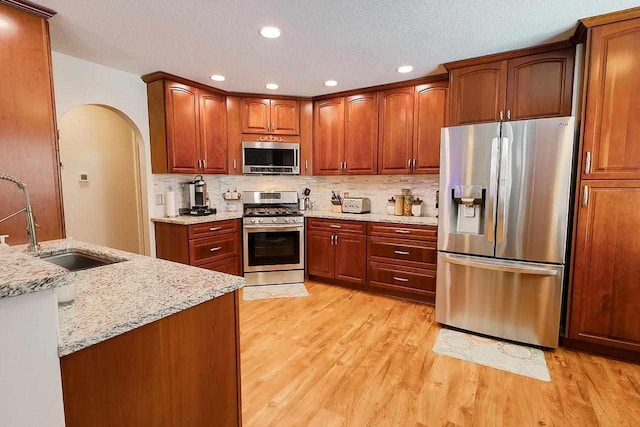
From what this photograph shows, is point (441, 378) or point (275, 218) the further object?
point (275, 218)

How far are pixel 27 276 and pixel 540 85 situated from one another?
324cm

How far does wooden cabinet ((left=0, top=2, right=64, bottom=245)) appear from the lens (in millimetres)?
1971

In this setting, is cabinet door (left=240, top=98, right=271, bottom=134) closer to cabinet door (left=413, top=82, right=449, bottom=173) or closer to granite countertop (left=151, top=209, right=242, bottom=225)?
granite countertop (left=151, top=209, right=242, bottom=225)

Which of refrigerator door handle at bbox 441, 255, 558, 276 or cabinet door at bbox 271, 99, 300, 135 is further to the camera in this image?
cabinet door at bbox 271, 99, 300, 135

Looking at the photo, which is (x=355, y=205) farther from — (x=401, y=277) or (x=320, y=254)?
(x=401, y=277)

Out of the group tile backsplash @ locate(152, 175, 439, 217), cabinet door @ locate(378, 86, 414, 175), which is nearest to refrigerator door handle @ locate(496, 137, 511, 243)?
cabinet door @ locate(378, 86, 414, 175)

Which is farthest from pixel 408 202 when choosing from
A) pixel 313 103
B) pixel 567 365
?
pixel 567 365

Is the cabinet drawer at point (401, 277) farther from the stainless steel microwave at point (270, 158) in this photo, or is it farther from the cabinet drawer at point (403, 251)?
the stainless steel microwave at point (270, 158)

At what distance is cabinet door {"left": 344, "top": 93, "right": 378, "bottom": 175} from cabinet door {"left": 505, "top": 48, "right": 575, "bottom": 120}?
1413 mm

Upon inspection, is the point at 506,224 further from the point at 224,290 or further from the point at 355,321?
the point at 224,290

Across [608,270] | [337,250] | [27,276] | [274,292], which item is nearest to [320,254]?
[337,250]

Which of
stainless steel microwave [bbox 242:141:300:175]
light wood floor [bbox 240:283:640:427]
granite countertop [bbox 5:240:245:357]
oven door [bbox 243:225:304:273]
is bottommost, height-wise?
light wood floor [bbox 240:283:640:427]

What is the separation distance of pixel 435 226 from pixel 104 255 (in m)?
2.68

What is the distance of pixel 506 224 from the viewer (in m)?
2.48
